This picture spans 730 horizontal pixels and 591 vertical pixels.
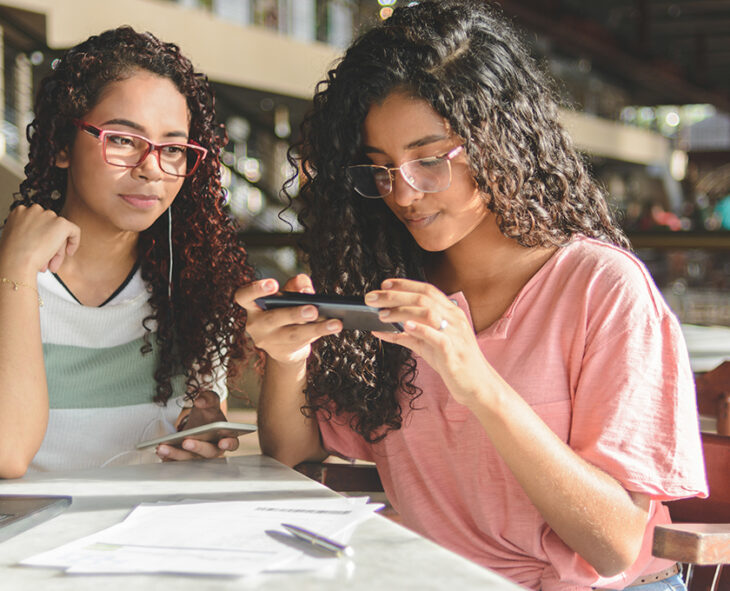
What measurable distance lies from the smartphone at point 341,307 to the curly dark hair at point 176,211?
628mm

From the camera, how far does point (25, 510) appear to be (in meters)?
1.11

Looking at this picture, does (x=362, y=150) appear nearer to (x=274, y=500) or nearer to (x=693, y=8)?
(x=274, y=500)

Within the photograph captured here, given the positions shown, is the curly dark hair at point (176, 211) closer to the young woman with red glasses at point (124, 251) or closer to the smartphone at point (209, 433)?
the young woman with red glasses at point (124, 251)

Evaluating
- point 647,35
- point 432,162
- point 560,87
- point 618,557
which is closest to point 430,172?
point 432,162

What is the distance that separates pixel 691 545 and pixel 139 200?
121 centimetres

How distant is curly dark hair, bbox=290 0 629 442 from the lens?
150 centimetres

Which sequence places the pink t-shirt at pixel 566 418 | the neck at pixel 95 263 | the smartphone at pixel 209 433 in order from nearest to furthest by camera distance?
the pink t-shirt at pixel 566 418, the smartphone at pixel 209 433, the neck at pixel 95 263

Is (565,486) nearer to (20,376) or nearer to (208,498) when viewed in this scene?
(208,498)

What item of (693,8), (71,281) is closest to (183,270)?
(71,281)

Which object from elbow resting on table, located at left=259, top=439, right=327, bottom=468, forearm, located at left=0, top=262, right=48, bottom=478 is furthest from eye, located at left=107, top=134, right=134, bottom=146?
elbow resting on table, located at left=259, top=439, right=327, bottom=468

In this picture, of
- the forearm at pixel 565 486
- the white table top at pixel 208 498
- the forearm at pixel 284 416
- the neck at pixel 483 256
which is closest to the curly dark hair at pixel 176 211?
the forearm at pixel 284 416

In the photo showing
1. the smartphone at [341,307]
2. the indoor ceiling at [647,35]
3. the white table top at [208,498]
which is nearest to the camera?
the white table top at [208,498]

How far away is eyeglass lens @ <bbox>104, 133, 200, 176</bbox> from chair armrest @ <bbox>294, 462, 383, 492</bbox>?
68 centimetres

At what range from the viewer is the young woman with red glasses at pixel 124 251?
1.70 meters
